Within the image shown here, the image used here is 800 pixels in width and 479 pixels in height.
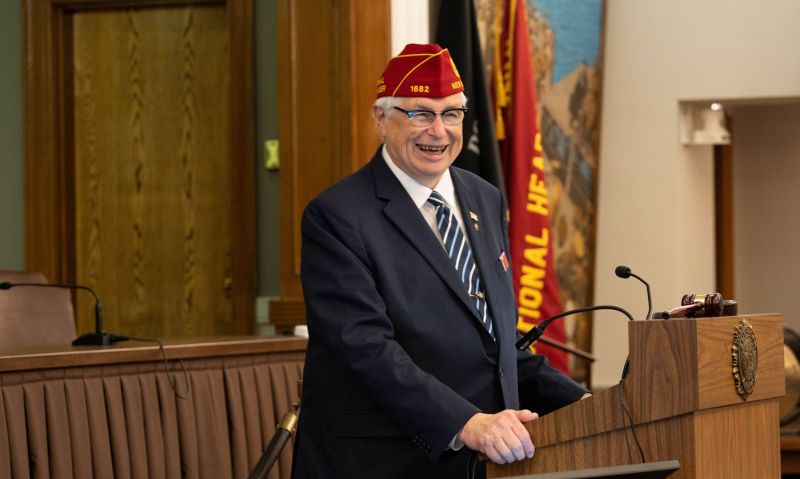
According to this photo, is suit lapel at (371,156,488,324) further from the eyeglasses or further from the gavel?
the gavel

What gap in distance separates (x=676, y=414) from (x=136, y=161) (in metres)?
5.05

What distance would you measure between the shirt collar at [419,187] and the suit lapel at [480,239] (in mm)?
17

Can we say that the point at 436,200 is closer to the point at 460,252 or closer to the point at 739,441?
the point at 460,252

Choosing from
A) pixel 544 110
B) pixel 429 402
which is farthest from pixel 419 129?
pixel 544 110

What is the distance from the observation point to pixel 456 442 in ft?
7.06

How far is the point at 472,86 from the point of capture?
5.81 m

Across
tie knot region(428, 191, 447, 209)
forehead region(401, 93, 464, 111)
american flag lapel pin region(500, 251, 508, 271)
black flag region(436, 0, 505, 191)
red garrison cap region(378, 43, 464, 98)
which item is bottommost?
american flag lapel pin region(500, 251, 508, 271)

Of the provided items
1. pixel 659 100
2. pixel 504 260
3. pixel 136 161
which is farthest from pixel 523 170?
pixel 504 260

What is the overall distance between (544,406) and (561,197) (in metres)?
5.35

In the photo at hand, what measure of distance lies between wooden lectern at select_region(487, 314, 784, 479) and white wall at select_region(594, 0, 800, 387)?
5.83m

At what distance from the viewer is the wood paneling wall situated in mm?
5457

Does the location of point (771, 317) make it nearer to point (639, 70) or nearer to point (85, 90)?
point (85, 90)

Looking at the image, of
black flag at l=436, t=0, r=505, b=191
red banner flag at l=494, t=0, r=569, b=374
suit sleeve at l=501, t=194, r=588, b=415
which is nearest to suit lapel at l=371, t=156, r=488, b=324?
suit sleeve at l=501, t=194, r=588, b=415

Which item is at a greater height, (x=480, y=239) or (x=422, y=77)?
(x=422, y=77)
